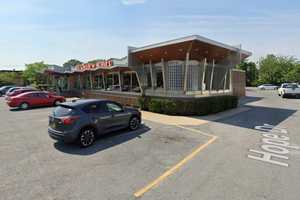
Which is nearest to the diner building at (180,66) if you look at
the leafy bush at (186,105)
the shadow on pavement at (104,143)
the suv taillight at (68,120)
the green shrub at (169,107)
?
the leafy bush at (186,105)

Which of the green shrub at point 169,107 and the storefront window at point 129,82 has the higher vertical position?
the storefront window at point 129,82

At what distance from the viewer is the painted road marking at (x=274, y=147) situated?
5758 mm

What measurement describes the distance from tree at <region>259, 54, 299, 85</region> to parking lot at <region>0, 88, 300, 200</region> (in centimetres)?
5470

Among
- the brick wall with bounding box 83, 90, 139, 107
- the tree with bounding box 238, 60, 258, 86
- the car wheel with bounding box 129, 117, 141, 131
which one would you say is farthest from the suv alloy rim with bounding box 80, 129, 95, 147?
the tree with bounding box 238, 60, 258, 86

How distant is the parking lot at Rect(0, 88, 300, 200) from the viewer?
404 centimetres

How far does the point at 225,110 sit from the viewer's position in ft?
48.9

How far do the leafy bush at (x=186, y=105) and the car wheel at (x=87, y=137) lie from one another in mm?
6879

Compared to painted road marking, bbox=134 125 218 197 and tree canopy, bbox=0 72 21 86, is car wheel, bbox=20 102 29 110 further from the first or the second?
tree canopy, bbox=0 72 21 86

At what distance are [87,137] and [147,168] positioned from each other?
2818mm

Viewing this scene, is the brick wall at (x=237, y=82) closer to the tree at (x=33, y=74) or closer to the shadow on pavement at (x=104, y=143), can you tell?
the shadow on pavement at (x=104, y=143)

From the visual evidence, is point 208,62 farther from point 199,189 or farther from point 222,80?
point 199,189

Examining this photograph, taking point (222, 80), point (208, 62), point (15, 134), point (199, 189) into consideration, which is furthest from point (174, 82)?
point (199, 189)

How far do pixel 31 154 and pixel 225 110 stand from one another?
12712 mm

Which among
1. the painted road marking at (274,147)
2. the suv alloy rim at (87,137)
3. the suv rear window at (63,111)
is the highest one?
the suv rear window at (63,111)
